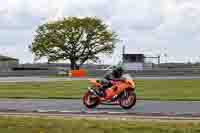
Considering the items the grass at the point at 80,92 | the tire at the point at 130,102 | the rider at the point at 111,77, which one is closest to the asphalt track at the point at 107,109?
the tire at the point at 130,102

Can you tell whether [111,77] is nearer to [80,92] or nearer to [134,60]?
[80,92]

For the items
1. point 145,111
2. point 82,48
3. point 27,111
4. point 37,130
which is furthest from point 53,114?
point 82,48

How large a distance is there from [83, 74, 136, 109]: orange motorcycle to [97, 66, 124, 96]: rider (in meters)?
0.11

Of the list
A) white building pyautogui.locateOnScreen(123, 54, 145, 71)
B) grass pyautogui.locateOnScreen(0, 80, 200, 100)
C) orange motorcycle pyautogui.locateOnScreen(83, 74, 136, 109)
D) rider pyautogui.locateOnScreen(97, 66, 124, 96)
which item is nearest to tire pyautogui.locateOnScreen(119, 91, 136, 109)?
orange motorcycle pyautogui.locateOnScreen(83, 74, 136, 109)

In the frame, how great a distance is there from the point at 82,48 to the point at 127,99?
→ 8057 centimetres

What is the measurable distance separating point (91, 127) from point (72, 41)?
290ft

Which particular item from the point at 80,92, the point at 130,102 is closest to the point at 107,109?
the point at 130,102

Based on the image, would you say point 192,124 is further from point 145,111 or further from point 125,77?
point 125,77

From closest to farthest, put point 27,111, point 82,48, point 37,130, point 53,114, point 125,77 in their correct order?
point 37,130 → point 53,114 → point 27,111 → point 125,77 → point 82,48

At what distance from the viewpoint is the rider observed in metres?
20.2

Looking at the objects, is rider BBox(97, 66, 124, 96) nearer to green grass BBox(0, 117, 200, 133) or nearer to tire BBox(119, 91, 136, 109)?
tire BBox(119, 91, 136, 109)

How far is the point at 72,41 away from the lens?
332ft

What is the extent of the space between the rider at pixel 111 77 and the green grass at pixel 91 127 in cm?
578

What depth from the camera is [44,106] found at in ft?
69.8
